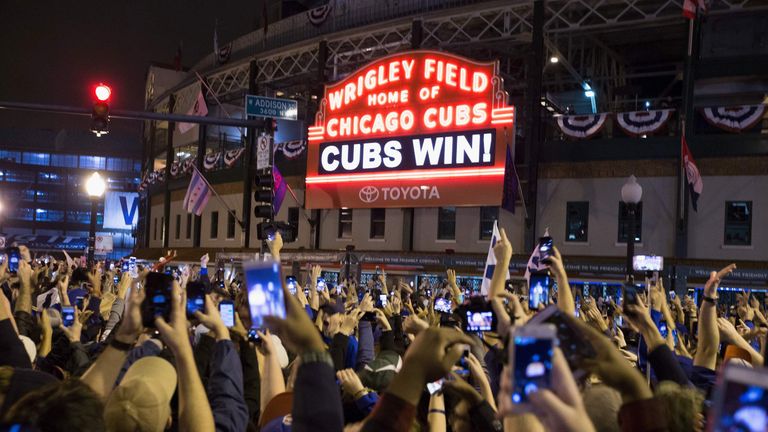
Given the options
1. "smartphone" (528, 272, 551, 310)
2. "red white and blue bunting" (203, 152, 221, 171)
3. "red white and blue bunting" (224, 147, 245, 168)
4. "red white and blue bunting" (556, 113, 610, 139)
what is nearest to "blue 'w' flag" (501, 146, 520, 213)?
"red white and blue bunting" (556, 113, 610, 139)

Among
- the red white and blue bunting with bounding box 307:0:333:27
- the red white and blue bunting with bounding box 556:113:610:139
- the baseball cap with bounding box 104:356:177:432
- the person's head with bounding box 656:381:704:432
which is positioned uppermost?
the red white and blue bunting with bounding box 307:0:333:27

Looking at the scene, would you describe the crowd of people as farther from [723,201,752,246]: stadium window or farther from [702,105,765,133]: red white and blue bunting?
[723,201,752,246]: stadium window

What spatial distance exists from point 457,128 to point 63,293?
870 inches

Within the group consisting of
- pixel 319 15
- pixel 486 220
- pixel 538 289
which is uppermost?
pixel 319 15

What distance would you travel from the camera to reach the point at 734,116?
82.4ft

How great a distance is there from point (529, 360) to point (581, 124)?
26991 millimetres

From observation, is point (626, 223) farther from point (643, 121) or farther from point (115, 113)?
point (115, 113)

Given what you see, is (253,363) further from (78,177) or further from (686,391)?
(78,177)

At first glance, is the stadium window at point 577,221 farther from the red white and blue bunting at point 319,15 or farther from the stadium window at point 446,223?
the red white and blue bunting at point 319,15

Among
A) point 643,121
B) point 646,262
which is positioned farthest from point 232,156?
point 646,262

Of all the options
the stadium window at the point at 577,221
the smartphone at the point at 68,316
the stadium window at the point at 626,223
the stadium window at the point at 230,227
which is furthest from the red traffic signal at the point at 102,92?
the stadium window at the point at 230,227

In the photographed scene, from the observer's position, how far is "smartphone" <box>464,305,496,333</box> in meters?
4.33

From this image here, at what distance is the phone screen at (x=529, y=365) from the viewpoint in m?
1.90

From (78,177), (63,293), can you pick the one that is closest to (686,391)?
(63,293)
